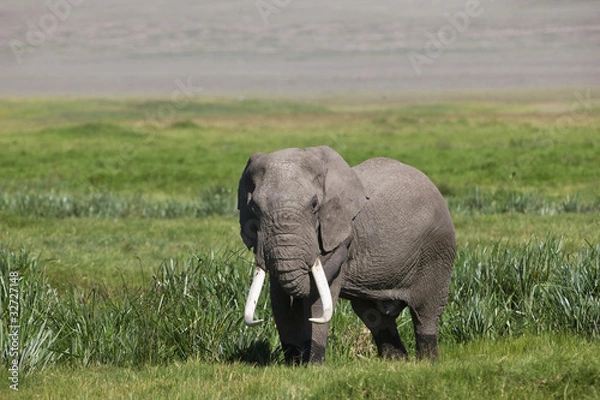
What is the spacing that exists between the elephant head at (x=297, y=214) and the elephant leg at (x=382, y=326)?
1188mm

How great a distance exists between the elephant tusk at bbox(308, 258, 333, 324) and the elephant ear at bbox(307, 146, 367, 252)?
27cm

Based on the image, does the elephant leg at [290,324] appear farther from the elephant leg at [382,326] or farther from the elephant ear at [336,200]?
the elephant leg at [382,326]

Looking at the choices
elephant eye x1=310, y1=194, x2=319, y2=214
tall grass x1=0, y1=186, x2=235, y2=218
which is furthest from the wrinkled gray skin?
tall grass x1=0, y1=186, x2=235, y2=218

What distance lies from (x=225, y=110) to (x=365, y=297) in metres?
92.9

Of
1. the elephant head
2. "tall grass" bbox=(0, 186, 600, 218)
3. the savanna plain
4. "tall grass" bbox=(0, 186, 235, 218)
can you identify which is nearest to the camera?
the elephant head

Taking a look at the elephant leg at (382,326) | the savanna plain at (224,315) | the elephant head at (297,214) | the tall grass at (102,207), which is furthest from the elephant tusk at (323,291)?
the tall grass at (102,207)

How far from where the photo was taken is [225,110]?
9969cm

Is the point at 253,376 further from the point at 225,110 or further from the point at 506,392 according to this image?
the point at 225,110

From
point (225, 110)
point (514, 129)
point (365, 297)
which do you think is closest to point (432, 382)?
point (365, 297)

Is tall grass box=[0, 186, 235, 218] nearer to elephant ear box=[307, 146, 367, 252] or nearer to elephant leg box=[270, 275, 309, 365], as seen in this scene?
elephant leg box=[270, 275, 309, 365]

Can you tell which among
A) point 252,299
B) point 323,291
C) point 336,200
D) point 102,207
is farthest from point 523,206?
point 252,299

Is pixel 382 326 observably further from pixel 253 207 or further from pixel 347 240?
pixel 253 207

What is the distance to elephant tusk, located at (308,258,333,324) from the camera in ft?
21.7

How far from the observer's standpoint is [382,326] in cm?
830
